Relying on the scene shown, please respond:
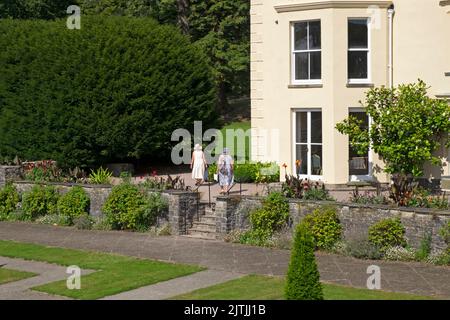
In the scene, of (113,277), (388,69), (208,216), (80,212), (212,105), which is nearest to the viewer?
(113,277)

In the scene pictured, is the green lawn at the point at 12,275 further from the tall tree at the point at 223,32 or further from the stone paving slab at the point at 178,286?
the tall tree at the point at 223,32

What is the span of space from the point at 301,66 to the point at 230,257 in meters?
9.41

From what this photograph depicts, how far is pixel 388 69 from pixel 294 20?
11.2 ft

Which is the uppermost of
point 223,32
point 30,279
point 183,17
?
point 183,17

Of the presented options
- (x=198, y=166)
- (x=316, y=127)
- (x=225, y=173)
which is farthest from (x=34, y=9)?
(x=225, y=173)

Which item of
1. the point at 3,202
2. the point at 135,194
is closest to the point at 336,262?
the point at 135,194

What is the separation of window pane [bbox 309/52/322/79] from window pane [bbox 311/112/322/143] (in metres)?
1.22

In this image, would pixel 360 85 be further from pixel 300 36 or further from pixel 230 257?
pixel 230 257

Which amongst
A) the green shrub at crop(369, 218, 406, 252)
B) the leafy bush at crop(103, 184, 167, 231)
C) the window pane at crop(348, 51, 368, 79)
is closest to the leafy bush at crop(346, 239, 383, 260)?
the green shrub at crop(369, 218, 406, 252)

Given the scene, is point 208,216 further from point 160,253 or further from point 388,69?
point 388,69

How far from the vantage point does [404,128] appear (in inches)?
872

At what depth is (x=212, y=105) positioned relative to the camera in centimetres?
3172

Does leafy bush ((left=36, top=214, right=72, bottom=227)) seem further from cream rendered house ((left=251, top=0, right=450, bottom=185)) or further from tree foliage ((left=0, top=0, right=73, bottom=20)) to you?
tree foliage ((left=0, top=0, right=73, bottom=20))

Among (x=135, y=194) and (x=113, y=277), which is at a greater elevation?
(x=135, y=194)
